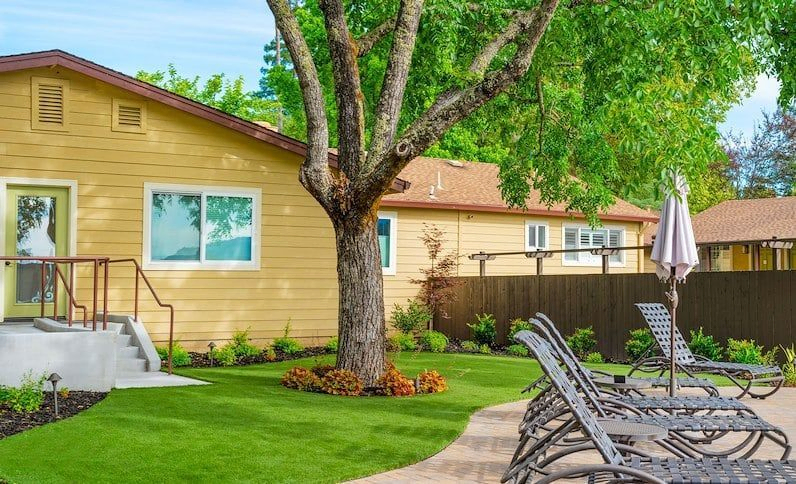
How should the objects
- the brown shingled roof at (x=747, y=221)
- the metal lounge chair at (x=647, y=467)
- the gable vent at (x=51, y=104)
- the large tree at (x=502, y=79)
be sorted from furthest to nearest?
the brown shingled roof at (x=747, y=221)
the gable vent at (x=51, y=104)
the large tree at (x=502, y=79)
the metal lounge chair at (x=647, y=467)

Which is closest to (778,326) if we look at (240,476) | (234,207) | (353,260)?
(353,260)

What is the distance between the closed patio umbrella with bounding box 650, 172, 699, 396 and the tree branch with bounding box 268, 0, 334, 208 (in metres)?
3.79

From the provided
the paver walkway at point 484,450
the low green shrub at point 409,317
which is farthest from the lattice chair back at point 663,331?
the low green shrub at point 409,317

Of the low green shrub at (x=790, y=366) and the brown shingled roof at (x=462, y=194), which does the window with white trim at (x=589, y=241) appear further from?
the low green shrub at (x=790, y=366)

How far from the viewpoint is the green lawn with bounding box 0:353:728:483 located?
21.1 feet

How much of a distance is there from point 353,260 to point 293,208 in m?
5.15

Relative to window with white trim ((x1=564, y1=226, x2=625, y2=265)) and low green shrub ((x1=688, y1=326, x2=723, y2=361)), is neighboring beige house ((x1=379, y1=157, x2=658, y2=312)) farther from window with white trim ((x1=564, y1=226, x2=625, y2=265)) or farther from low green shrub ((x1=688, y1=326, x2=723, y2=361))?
low green shrub ((x1=688, y1=326, x2=723, y2=361))

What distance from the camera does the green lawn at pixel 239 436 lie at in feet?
21.1

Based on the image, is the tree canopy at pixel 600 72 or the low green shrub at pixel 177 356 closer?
the tree canopy at pixel 600 72

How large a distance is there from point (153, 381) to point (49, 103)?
5.26m

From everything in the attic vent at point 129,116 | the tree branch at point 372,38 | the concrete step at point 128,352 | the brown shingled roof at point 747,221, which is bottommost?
the concrete step at point 128,352

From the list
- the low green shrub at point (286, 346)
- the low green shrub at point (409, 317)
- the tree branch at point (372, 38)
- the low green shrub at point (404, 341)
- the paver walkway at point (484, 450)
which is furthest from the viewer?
the low green shrub at point (409, 317)

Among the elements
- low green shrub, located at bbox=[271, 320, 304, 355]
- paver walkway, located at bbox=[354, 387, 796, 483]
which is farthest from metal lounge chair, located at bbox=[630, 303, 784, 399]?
low green shrub, located at bbox=[271, 320, 304, 355]

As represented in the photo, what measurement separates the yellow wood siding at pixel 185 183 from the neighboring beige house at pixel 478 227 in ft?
9.69
